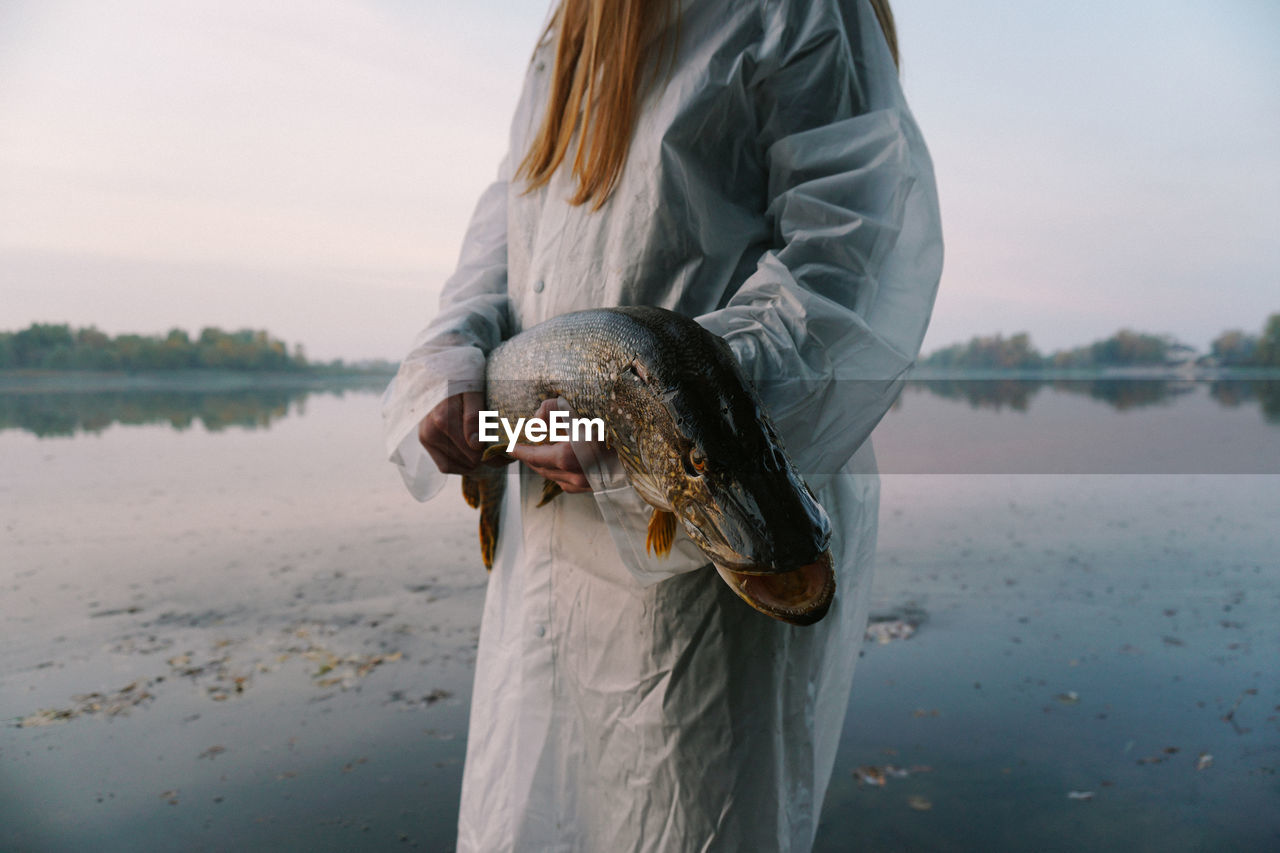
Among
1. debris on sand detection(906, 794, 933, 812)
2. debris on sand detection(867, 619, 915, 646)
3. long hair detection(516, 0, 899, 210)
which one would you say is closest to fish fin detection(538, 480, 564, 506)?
long hair detection(516, 0, 899, 210)

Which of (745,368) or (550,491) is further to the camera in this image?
(550,491)

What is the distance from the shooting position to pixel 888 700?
439cm

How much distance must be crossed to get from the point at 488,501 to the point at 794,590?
105 cm

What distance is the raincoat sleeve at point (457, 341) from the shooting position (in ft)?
4.95

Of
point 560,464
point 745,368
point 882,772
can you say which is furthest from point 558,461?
point 882,772

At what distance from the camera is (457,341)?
158 cm

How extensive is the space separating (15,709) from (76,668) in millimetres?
496

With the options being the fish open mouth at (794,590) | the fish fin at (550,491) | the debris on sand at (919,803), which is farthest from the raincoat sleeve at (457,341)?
the debris on sand at (919,803)

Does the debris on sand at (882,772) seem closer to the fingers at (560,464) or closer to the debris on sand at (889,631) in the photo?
the debris on sand at (889,631)

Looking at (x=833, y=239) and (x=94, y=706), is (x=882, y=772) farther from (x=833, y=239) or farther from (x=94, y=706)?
(x=94, y=706)

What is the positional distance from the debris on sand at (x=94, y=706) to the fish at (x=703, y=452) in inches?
184

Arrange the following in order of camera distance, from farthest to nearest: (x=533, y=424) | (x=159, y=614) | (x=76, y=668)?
1. (x=159, y=614)
2. (x=76, y=668)
3. (x=533, y=424)

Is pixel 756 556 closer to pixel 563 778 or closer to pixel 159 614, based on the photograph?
pixel 563 778

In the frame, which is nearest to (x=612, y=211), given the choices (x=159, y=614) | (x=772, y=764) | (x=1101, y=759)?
(x=772, y=764)
